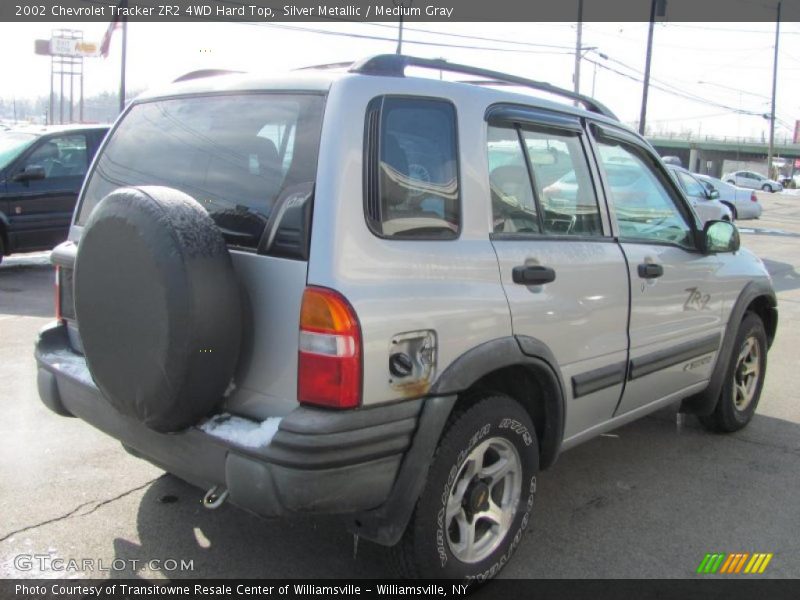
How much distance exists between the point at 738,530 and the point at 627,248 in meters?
1.42

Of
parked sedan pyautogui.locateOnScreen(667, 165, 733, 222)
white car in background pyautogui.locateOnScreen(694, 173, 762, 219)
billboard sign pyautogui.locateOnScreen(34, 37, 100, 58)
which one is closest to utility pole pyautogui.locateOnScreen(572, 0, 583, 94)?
white car in background pyautogui.locateOnScreen(694, 173, 762, 219)

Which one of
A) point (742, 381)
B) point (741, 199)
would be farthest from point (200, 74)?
point (741, 199)

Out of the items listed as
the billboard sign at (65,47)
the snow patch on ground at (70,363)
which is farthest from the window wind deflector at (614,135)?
the billboard sign at (65,47)

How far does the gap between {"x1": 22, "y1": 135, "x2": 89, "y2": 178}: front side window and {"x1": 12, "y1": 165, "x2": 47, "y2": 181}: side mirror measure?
0.58 ft

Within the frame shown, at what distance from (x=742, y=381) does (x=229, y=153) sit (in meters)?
3.71

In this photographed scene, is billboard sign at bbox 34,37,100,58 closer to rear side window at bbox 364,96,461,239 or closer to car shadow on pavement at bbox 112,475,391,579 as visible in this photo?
car shadow on pavement at bbox 112,475,391,579

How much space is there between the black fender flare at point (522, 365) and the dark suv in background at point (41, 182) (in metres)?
8.02

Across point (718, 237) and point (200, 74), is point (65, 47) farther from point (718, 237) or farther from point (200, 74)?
point (718, 237)

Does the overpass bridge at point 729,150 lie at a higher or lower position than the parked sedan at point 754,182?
higher

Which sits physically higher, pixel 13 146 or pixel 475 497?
pixel 13 146

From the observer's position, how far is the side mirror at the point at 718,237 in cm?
419

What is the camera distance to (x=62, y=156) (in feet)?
31.9

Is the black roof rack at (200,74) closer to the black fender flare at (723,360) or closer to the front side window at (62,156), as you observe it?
the black fender flare at (723,360)

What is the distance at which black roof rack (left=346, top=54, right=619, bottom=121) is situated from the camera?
277cm
